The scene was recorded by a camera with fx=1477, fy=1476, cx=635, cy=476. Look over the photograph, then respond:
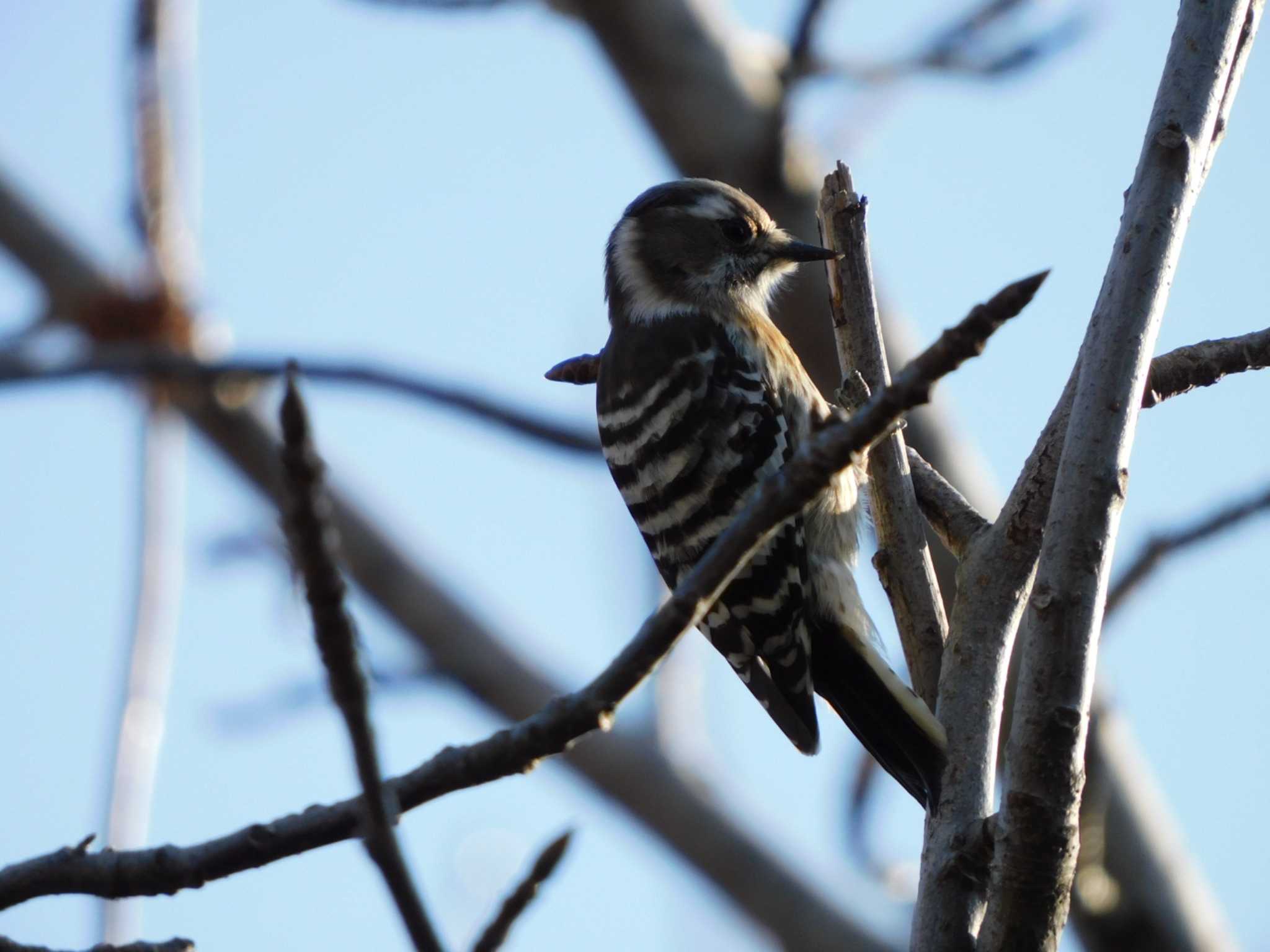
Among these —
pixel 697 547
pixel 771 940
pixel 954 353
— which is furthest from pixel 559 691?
pixel 954 353

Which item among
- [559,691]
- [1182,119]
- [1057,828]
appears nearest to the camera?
[1057,828]

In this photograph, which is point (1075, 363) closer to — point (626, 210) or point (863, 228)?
point (863, 228)

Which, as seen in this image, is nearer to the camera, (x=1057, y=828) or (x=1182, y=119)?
(x=1057, y=828)

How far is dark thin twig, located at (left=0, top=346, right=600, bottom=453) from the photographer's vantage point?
5012 mm

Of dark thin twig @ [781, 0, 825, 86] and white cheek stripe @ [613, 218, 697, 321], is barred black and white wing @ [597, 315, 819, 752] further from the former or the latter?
dark thin twig @ [781, 0, 825, 86]

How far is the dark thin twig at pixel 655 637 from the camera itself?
1.98 metres

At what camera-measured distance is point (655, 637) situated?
1.97m

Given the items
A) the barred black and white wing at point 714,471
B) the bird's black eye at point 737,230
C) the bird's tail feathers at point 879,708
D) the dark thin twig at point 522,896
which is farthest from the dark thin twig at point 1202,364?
the bird's black eye at point 737,230

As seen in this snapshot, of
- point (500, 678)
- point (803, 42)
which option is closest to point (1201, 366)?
point (803, 42)

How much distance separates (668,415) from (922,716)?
1783 millimetres

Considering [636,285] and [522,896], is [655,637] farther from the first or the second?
[636,285]

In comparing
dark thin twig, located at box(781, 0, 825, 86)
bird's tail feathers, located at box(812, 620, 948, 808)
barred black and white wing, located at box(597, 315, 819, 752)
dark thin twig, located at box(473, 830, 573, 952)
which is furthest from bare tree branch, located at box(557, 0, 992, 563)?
dark thin twig, located at box(473, 830, 573, 952)

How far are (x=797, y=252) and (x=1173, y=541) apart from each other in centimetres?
164

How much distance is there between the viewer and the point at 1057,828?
225cm
